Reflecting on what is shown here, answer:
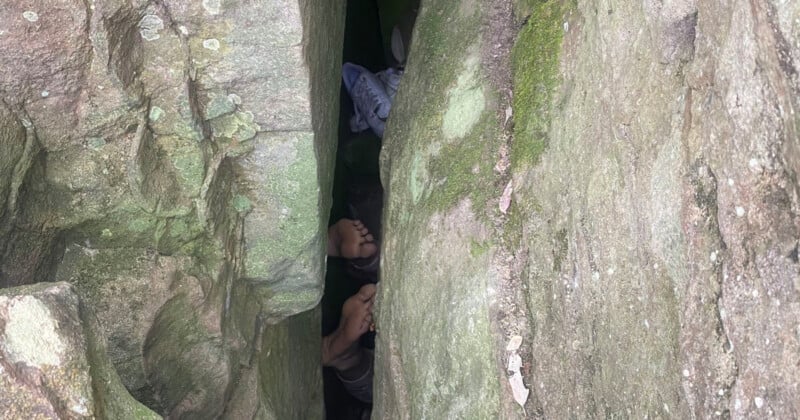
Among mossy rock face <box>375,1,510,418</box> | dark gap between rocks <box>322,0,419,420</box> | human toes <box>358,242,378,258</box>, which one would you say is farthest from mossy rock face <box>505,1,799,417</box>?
dark gap between rocks <box>322,0,419,420</box>

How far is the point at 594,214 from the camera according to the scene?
141cm

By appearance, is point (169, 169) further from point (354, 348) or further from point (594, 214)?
point (354, 348)

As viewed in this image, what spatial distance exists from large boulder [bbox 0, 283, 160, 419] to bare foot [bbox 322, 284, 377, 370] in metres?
1.87

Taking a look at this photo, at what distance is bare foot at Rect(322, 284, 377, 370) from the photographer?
121 inches

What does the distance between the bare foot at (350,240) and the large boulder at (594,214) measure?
0.78 meters

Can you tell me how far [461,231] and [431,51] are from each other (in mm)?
630

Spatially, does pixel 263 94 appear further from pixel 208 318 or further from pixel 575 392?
pixel 575 392

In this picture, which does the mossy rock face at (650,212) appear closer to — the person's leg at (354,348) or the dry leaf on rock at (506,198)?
the dry leaf on rock at (506,198)

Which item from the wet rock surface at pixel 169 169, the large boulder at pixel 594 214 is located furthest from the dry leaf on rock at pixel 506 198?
the wet rock surface at pixel 169 169

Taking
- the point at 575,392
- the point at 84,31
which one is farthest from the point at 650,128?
the point at 84,31

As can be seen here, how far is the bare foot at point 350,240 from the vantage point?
3.10m

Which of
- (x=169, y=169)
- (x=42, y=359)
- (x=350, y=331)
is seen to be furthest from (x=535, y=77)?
(x=350, y=331)

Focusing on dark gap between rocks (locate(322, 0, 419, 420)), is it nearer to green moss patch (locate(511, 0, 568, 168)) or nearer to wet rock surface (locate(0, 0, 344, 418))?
wet rock surface (locate(0, 0, 344, 418))

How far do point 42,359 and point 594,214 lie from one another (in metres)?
0.97
